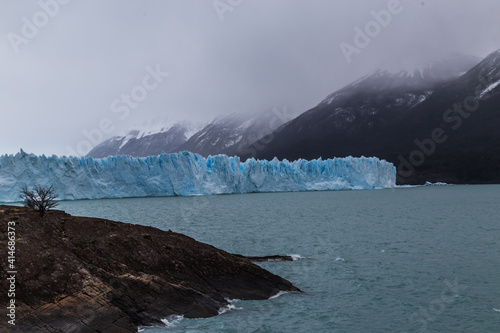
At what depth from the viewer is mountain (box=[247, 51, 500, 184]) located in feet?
403

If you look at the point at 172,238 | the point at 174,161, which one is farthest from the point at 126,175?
the point at 172,238

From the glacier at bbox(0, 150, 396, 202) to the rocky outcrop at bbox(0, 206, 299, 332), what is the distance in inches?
2015

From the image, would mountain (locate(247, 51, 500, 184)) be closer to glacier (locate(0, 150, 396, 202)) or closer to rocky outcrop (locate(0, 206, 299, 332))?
glacier (locate(0, 150, 396, 202))

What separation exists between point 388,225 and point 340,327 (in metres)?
21.9

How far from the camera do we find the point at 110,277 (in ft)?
32.1

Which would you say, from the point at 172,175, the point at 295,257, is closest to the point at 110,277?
the point at 295,257

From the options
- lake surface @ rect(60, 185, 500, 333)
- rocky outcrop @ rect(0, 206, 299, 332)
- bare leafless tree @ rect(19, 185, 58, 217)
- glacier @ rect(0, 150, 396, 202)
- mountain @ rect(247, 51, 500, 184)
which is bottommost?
lake surface @ rect(60, 185, 500, 333)

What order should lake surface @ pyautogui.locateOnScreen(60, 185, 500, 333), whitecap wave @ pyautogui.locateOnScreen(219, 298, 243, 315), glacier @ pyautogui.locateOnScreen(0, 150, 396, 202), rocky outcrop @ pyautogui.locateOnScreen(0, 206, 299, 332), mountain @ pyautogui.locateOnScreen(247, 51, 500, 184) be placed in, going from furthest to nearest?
mountain @ pyautogui.locateOnScreen(247, 51, 500, 184) → glacier @ pyautogui.locateOnScreen(0, 150, 396, 202) → whitecap wave @ pyautogui.locateOnScreen(219, 298, 243, 315) → lake surface @ pyautogui.locateOnScreen(60, 185, 500, 333) → rocky outcrop @ pyautogui.locateOnScreen(0, 206, 299, 332)

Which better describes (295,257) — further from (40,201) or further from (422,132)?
(422,132)

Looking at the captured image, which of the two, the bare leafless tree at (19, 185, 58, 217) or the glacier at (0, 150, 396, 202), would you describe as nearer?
the bare leafless tree at (19, 185, 58, 217)

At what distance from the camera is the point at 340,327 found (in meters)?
10.1

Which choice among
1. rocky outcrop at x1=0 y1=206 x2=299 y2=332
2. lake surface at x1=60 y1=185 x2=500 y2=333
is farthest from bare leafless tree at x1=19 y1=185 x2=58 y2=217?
lake surface at x1=60 y1=185 x2=500 y2=333

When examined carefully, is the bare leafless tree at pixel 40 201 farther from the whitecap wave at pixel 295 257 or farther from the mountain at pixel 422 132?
the mountain at pixel 422 132

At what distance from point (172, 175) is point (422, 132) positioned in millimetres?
124888
